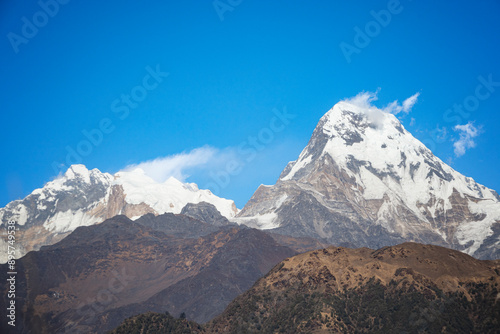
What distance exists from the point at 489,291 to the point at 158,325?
284ft

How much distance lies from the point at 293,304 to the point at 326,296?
31.2 feet

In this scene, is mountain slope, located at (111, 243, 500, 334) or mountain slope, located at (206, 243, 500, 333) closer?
mountain slope, located at (206, 243, 500, 333)

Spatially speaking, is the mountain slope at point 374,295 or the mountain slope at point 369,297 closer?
the mountain slope at point 374,295

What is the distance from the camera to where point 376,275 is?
527 feet

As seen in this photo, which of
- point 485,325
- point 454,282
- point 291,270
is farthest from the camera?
point 291,270

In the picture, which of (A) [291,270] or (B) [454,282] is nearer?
(B) [454,282]

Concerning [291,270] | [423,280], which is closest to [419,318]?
[423,280]

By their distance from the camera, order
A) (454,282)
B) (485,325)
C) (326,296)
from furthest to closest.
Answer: (326,296)
(454,282)
(485,325)

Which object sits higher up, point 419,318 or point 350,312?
point 350,312

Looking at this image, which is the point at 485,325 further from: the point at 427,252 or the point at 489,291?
the point at 427,252

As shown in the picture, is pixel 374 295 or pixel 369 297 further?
pixel 369 297

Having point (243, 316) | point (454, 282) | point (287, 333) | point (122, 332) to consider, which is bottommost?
point (454, 282)

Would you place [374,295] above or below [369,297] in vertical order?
below

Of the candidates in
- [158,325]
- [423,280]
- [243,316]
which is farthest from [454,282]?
[158,325]
